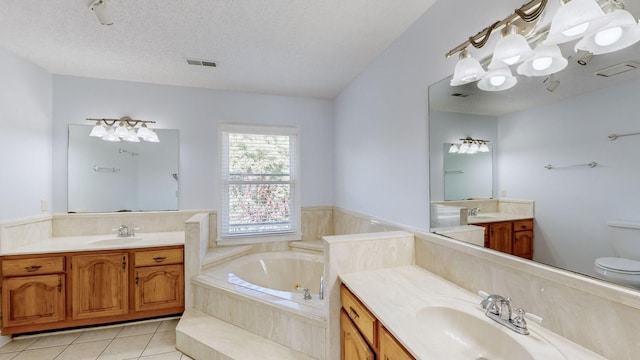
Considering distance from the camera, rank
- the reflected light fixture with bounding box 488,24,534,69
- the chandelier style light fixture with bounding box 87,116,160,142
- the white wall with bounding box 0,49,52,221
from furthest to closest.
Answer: the chandelier style light fixture with bounding box 87,116,160,142, the white wall with bounding box 0,49,52,221, the reflected light fixture with bounding box 488,24,534,69

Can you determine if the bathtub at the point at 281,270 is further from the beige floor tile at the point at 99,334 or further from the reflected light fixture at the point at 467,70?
the reflected light fixture at the point at 467,70

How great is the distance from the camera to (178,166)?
10.6 feet

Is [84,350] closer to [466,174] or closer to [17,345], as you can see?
[17,345]

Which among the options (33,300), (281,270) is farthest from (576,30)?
(33,300)

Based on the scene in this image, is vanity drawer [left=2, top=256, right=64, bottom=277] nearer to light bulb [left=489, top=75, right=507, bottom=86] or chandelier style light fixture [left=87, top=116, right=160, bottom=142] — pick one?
chandelier style light fixture [left=87, top=116, right=160, bottom=142]

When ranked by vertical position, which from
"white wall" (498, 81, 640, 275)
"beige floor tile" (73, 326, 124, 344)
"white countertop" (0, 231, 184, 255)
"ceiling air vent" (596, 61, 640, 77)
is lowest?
"beige floor tile" (73, 326, 124, 344)

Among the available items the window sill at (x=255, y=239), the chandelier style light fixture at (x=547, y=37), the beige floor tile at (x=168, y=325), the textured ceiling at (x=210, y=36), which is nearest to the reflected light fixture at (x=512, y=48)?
the chandelier style light fixture at (x=547, y=37)

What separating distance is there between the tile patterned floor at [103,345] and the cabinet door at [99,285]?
0.63 feet

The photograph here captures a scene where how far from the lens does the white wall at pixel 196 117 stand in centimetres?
291

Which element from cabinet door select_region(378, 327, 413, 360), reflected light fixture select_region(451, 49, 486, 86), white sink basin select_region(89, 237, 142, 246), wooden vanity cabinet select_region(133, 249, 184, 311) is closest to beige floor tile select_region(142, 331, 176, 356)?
wooden vanity cabinet select_region(133, 249, 184, 311)

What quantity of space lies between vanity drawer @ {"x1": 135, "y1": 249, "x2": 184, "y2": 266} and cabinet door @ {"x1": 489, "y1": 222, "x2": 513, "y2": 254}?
2676 mm

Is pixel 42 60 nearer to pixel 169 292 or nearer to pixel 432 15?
pixel 169 292

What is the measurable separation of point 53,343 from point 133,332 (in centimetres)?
61

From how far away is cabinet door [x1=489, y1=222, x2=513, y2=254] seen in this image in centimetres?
123
